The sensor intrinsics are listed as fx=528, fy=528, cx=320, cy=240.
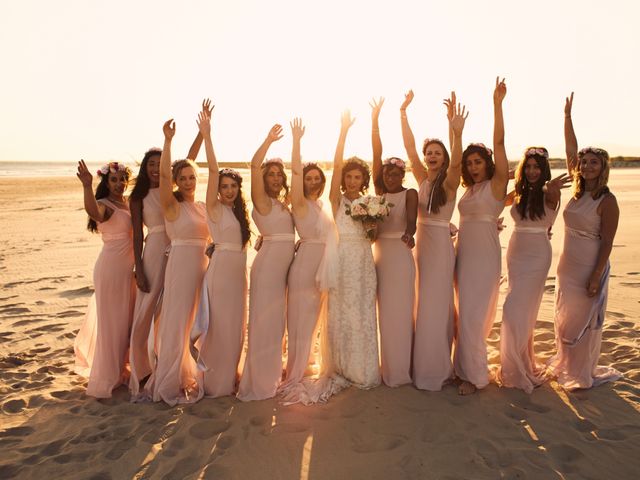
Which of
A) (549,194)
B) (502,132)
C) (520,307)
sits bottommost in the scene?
(520,307)

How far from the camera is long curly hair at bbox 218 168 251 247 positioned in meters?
6.29

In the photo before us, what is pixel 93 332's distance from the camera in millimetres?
6973

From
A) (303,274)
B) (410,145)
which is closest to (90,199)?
(303,274)

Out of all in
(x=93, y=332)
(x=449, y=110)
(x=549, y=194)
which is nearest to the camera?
(x=549, y=194)

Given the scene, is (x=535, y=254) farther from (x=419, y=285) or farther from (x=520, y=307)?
(x=419, y=285)

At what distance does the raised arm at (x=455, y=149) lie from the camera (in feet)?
20.1

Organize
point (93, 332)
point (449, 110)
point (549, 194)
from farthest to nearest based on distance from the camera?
point (93, 332)
point (449, 110)
point (549, 194)

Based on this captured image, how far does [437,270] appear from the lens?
6387 millimetres

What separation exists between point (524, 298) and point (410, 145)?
2468mm

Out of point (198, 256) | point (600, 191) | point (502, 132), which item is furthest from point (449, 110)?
point (198, 256)

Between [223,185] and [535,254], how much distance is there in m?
3.81

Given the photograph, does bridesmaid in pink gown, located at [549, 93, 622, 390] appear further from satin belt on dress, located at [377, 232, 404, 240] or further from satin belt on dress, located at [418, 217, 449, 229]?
satin belt on dress, located at [377, 232, 404, 240]

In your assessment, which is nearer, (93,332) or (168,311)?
(168,311)

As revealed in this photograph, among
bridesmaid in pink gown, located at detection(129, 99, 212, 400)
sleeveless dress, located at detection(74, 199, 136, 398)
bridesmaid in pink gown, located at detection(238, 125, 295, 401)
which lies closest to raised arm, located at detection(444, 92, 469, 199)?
bridesmaid in pink gown, located at detection(238, 125, 295, 401)
